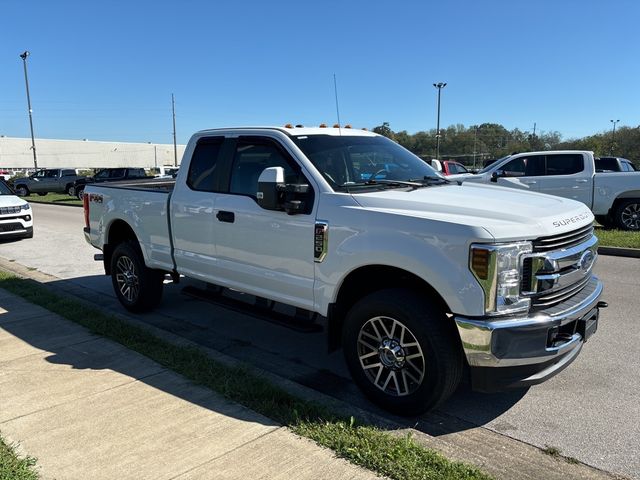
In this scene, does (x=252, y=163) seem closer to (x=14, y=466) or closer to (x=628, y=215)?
(x=14, y=466)

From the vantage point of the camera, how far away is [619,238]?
35.2ft

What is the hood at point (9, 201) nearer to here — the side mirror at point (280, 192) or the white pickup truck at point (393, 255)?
the white pickup truck at point (393, 255)

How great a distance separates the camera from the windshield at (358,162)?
4309 millimetres

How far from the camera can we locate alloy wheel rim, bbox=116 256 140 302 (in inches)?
249

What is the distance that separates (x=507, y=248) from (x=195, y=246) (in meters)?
3.18

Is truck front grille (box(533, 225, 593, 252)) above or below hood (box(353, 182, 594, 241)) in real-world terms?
below

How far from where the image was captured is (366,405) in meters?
4.00

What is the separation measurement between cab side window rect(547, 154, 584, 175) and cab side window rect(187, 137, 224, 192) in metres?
9.79

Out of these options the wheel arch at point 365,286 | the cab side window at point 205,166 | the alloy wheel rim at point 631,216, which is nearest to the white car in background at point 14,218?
the cab side window at point 205,166

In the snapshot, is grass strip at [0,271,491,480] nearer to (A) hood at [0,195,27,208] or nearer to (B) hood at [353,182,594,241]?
(B) hood at [353,182,594,241]

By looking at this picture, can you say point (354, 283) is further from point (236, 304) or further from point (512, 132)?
point (512, 132)

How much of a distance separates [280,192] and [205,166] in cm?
148

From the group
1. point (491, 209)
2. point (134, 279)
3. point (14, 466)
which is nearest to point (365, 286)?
point (491, 209)

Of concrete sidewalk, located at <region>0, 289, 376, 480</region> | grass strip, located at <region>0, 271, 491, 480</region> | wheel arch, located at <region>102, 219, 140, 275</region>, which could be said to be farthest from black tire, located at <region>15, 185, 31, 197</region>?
concrete sidewalk, located at <region>0, 289, 376, 480</region>
